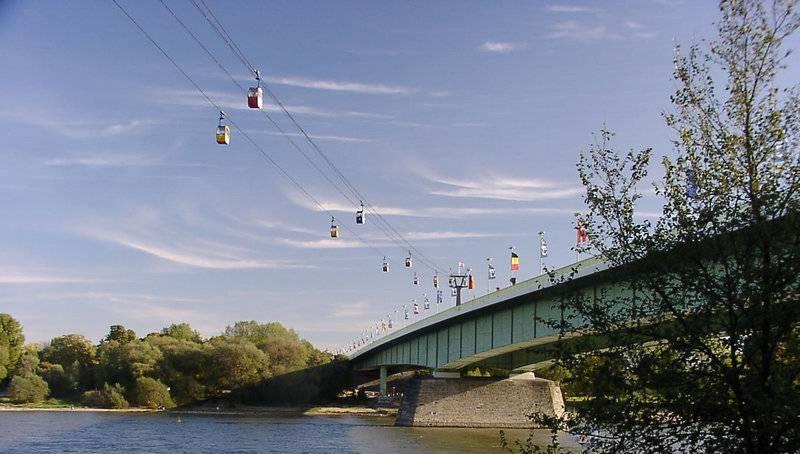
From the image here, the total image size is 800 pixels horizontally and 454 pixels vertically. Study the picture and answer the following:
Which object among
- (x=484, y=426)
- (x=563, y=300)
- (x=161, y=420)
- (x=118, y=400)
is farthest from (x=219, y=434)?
(x=563, y=300)

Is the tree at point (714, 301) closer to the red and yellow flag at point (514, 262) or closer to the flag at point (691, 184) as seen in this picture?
the flag at point (691, 184)

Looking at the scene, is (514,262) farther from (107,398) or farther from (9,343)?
(9,343)

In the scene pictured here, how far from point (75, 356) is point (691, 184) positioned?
12048 cm

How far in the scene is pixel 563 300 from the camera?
1398cm

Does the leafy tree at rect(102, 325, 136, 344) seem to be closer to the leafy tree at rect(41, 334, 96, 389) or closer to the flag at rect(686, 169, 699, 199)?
the leafy tree at rect(41, 334, 96, 389)

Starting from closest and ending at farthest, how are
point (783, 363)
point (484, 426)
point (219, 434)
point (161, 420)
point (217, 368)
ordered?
1. point (783, 363)
2. point (219, 434)
3. point (484, 426)
4. point (161, 420)
5. point (217, 368)

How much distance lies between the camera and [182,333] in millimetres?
144750

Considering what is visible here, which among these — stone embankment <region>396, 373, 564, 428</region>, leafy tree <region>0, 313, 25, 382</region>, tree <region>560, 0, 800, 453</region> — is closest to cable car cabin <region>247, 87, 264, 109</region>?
tree <region>560, 0, 800, 453</region>

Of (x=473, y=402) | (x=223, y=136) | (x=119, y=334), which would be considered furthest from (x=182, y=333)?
(x=223, y=136)

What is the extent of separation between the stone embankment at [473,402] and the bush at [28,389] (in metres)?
54.3

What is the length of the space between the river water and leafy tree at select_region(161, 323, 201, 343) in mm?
47677

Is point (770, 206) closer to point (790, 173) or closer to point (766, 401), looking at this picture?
point (790, 173)

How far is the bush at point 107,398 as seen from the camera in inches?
4227

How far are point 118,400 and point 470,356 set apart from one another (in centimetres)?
5523
